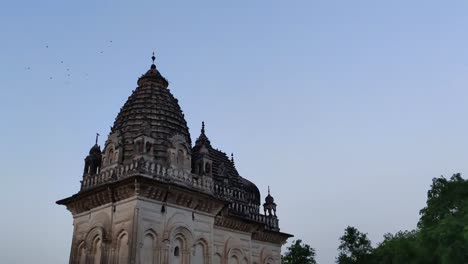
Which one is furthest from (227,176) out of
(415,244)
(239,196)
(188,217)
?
(415,244)

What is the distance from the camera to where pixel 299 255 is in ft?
151

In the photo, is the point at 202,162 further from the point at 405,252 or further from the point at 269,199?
the point at 405,252

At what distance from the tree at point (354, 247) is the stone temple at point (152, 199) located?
19.5m

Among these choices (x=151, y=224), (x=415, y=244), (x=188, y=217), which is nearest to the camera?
(x=151, y=224)

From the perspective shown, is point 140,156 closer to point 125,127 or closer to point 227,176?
point 125,127

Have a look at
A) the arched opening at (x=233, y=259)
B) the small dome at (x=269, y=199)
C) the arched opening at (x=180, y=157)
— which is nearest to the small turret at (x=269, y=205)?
the small dome at (x=269, y=199)

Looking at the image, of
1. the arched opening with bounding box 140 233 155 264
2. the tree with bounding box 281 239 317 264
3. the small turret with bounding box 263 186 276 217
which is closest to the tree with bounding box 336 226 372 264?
the tree with bounding box 281 239 317 264

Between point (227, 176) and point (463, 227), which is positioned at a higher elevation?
point (227, 176)

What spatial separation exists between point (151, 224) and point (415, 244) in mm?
16712

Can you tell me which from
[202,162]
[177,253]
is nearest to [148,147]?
[202,162]

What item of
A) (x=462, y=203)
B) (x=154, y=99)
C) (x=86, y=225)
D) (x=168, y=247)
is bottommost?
(x=168, y=247)

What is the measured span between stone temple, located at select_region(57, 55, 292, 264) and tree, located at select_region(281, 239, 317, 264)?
65.2 feet

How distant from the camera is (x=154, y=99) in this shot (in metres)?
24.8

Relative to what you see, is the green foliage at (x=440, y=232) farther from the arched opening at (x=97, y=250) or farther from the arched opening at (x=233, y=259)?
the arched opening at (x=97, y=250)
